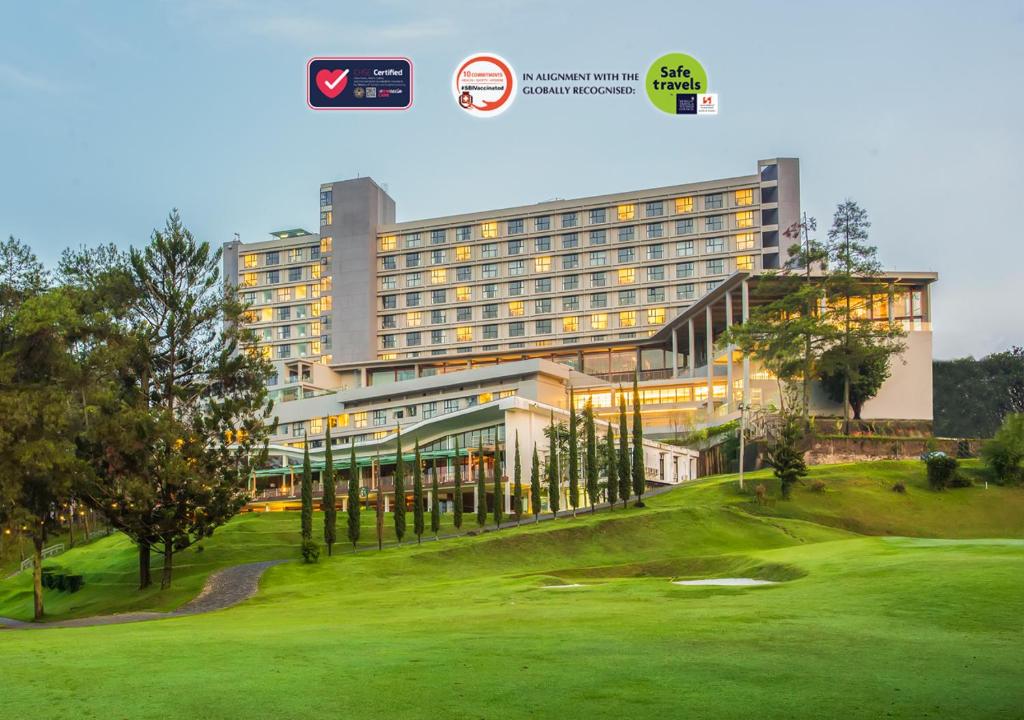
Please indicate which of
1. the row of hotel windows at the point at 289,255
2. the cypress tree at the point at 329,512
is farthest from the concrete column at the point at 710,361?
the row of hotel windows at the point at 289,255

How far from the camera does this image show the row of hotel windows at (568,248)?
448ft

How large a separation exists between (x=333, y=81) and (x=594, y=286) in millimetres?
107015

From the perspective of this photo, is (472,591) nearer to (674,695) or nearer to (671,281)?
(674,695)

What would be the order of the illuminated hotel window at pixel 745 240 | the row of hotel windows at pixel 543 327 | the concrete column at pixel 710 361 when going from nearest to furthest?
the concrete column at pixel 710 361 → the illuminated hotel window at pixel 745 240 → the row of hotel windows at pixel 543 327

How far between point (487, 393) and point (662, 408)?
19.7 m

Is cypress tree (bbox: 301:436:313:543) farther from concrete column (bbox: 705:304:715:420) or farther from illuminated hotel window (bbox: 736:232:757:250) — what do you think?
illuminated hotel window (bbox: 736:232:757:250)

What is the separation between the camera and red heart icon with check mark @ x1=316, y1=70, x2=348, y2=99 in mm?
36406

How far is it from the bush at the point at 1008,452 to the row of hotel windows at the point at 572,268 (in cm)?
7483

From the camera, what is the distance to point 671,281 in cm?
13875

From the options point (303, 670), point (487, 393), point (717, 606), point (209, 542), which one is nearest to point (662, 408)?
point (487, 393)

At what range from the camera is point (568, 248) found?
144 metres

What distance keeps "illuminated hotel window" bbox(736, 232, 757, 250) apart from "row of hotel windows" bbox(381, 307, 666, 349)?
45.4 ft

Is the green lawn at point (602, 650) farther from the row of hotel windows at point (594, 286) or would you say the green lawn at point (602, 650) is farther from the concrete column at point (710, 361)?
the row of hotel windows at point (594, 286)

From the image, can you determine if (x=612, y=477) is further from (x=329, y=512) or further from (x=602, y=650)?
(x=602, y=650)
